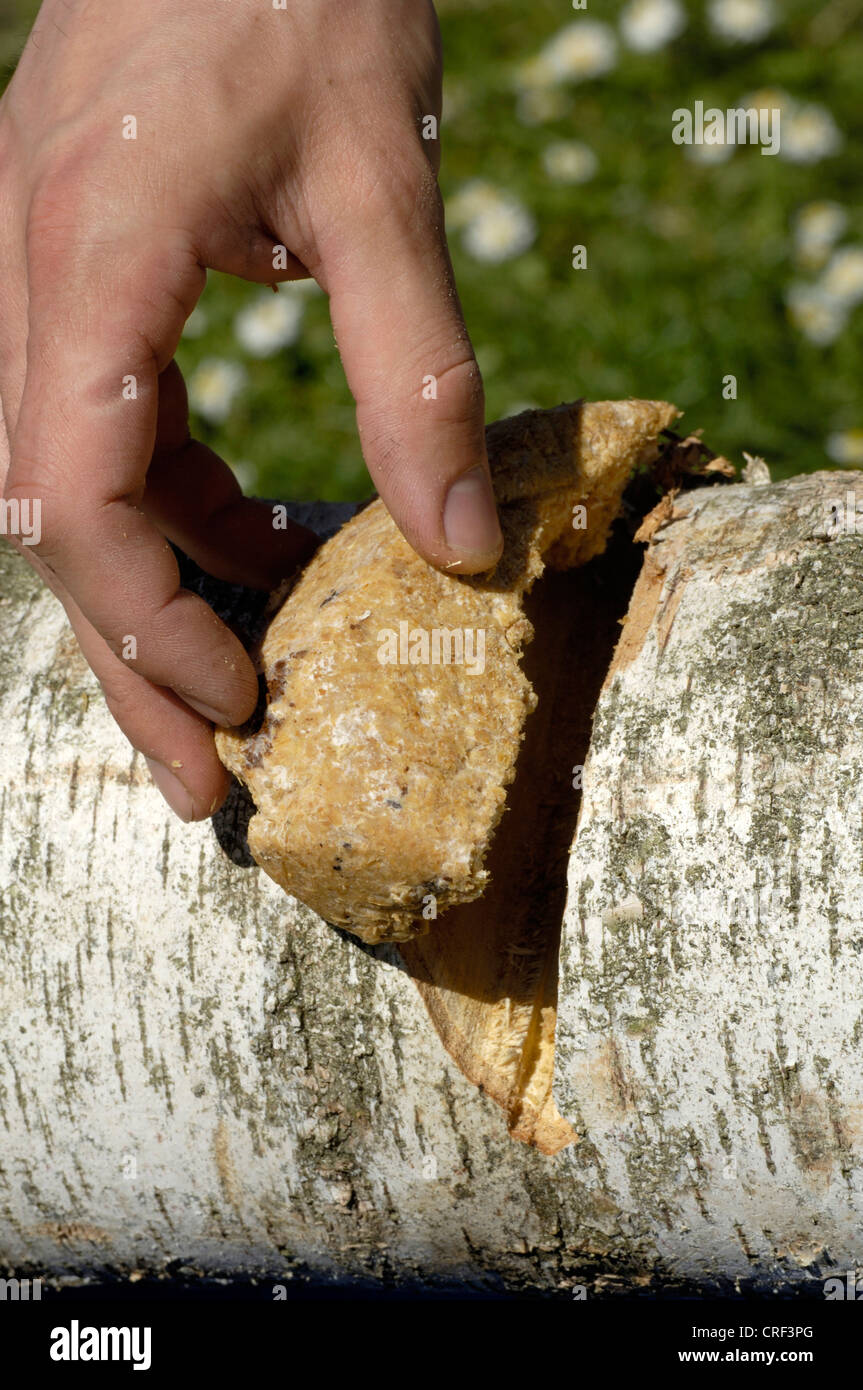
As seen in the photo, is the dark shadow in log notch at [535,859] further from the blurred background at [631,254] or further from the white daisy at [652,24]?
the white daisy at [652,24]

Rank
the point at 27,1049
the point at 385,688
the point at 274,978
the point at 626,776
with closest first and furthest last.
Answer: the point at 385,688
the point at 626,776
the point at 274,978
the point at 27,1049

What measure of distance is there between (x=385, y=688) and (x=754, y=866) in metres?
0.56

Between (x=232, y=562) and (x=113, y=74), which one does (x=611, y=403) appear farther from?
(x=113, y=74)

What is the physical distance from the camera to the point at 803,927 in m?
1.61

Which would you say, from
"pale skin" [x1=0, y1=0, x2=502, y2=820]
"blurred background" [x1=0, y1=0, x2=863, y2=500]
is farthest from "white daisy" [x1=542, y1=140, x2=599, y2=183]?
"pale skin" [x1=0, y1=0, x2=502, y2=820]

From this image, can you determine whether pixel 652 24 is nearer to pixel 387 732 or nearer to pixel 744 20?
pixel 744 20

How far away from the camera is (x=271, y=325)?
440 cm

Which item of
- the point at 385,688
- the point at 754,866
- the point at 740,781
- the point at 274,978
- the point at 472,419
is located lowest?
the point at 274,978

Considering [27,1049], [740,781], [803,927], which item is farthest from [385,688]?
[27,1049]

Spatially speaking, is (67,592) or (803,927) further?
(67,592)

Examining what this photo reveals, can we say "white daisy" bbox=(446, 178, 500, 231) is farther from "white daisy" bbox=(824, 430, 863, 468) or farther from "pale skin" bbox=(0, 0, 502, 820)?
"pale skin" bbox=(0, 0, 502, 820)

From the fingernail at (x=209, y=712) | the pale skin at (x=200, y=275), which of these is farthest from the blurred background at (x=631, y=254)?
the fingernail at (x=209, y=712)

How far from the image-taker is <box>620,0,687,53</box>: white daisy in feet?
15.3

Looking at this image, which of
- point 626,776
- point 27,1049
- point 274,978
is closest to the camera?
point 626,776
